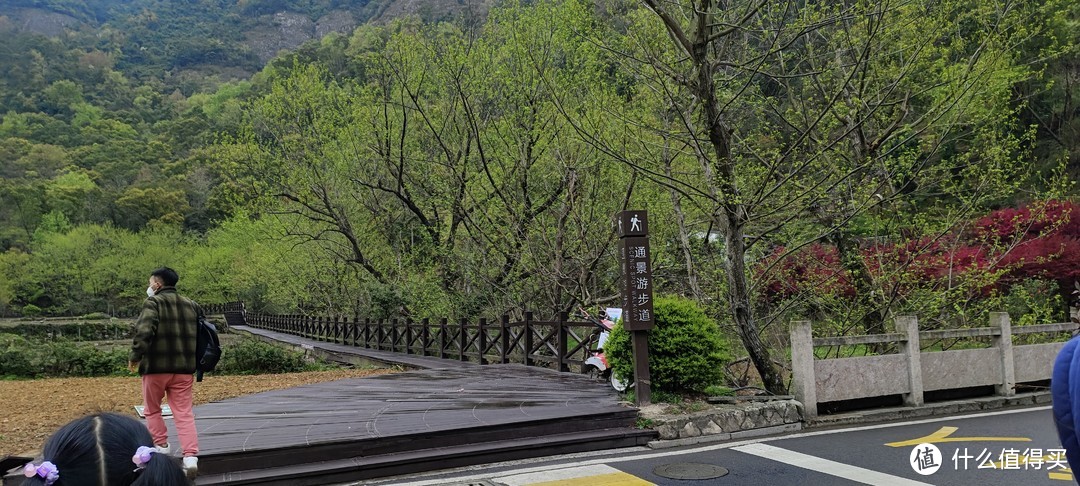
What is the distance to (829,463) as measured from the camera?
5754 millimetres

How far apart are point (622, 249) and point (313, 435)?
430 cm

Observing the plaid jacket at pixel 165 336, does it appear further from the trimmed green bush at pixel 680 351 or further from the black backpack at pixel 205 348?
the trimmed green bush at pixel 680 351

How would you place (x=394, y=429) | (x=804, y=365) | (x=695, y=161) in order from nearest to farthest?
(x=394, y=429) → (x=804, y=365) → (x=695, y=161)

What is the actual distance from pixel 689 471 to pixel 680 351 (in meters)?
2.40

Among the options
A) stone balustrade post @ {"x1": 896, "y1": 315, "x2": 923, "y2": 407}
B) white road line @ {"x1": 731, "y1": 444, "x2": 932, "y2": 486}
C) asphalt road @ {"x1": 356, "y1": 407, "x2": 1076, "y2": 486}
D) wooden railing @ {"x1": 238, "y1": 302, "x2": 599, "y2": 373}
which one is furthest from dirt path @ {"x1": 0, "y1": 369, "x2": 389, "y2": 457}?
stone balustrade post @ {"x1": 896, "y1": 315, "x2": 923, "y2": 407}

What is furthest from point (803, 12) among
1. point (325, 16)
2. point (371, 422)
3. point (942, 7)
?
point (325, 16)

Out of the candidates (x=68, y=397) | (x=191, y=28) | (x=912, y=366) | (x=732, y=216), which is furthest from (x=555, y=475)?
(x=191, y=28)

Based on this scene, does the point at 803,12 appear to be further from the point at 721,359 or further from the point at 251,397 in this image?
the point at 251,397

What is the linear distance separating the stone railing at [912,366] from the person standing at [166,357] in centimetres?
672

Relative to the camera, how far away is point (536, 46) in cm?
1383

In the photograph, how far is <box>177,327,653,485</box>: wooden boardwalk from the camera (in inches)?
219

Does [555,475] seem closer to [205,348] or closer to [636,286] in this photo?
[636,286]

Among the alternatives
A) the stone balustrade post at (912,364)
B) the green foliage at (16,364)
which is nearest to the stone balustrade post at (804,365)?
the stone balustrade post at (912,364)

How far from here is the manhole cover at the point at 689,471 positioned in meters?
5.43
